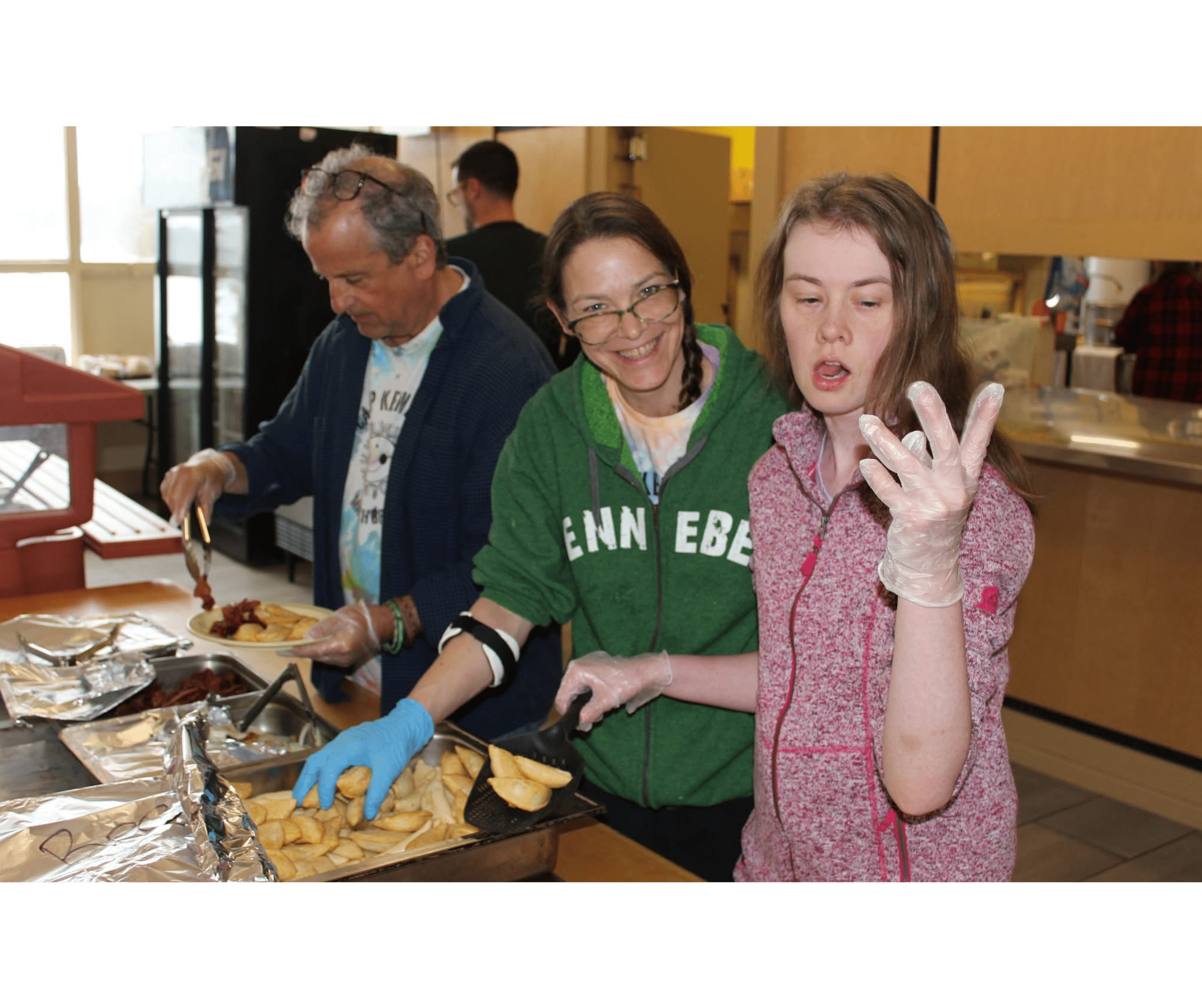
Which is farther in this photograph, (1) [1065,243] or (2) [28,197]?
(2) [28,197]

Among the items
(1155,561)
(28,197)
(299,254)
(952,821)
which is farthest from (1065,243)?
(28,197)

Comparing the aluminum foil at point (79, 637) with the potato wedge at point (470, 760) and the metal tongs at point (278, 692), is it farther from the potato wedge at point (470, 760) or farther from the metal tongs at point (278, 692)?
the potato wedge at point (470, 760)

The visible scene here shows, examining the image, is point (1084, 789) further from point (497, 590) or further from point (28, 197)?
point (28, 197)

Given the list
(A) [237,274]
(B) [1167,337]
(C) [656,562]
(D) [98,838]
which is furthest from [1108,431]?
(A) [237,274]

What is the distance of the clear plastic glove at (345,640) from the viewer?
1920 mm

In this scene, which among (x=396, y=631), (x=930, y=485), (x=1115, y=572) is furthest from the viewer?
(x=1115, y=572)

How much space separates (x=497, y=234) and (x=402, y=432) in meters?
2.48

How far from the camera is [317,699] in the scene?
209 cm

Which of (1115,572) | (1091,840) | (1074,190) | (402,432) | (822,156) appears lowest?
(1091,840)

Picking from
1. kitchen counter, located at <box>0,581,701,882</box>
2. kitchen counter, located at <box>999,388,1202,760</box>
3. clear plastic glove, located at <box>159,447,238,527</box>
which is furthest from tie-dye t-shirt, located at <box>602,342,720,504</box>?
kitchen counter, located at <box>999,388,1202,760</box>

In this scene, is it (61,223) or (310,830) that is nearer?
(310,830)

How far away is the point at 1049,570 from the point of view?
3.97 m

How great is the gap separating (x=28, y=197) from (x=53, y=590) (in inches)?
221

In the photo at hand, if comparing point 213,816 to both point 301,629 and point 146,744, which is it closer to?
point 146,744
